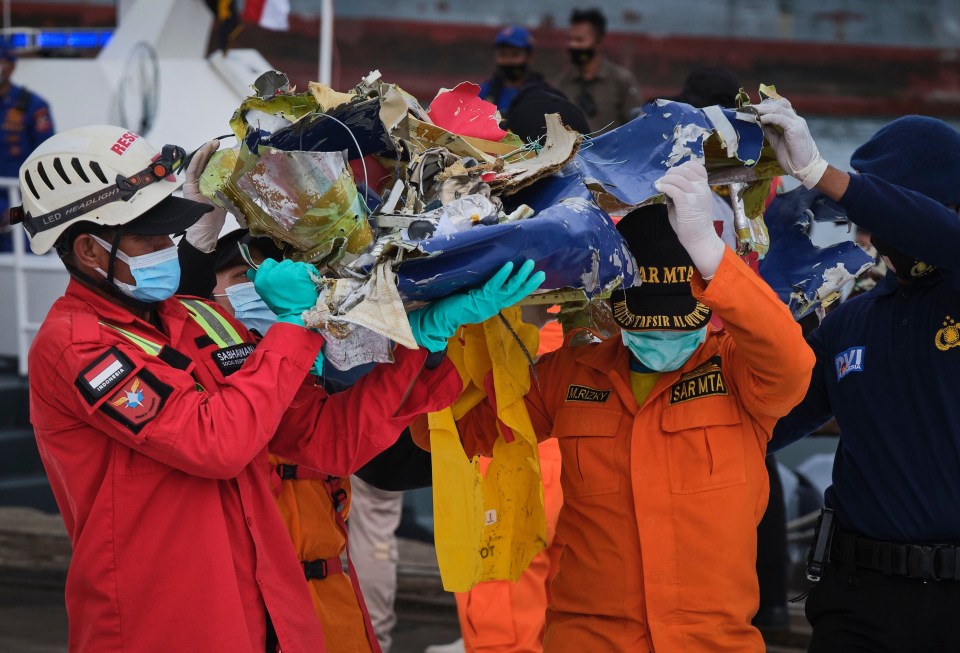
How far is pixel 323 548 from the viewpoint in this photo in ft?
10.1

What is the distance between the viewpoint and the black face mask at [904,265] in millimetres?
2887

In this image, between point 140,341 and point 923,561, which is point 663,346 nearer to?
point 923,561

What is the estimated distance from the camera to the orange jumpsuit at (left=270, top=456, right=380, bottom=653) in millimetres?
3010

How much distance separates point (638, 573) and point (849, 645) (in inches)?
22.0

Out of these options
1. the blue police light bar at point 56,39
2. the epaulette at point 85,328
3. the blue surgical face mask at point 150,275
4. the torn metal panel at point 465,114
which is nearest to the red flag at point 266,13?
the blue police light bar at point 56,39

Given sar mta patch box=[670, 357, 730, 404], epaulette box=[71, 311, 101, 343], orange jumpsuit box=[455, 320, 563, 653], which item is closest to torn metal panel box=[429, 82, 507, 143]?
sar mta patch box=[670, 357, 730, 404]

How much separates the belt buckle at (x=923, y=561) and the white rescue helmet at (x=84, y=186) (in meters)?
1.68

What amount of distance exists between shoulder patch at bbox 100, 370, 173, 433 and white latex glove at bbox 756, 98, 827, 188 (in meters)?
1.28

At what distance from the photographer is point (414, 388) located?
8.70ft

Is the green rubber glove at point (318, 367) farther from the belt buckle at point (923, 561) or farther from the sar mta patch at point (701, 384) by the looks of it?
the belt buckle at point (923, 561)

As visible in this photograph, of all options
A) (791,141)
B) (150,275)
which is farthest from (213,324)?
(791,141)

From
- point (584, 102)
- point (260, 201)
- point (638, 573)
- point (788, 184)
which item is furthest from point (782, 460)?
point (260, 201)

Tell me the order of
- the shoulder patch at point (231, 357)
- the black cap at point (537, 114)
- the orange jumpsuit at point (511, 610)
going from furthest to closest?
the black cap at point (537, 114) → the orange jumpsuit at point (511, 610) → the shoulder patch at point (231, 357)

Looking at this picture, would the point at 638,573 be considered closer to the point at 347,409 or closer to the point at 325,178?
the point at 347,409
